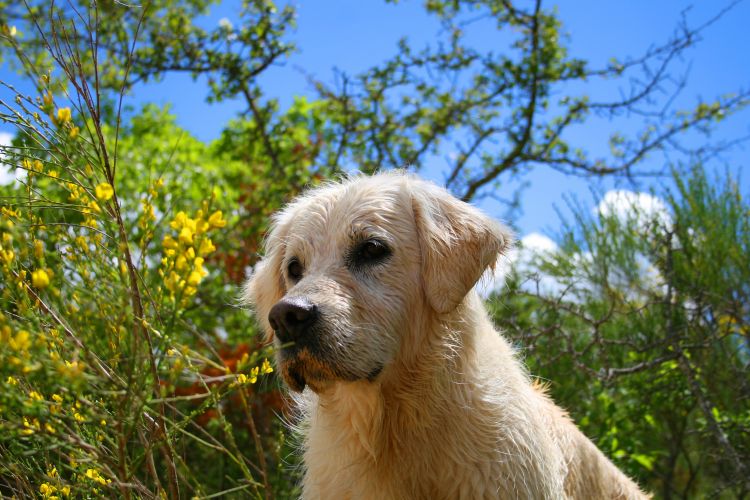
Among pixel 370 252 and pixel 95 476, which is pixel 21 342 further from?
pixel 370 252

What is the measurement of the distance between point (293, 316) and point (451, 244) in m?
0.79

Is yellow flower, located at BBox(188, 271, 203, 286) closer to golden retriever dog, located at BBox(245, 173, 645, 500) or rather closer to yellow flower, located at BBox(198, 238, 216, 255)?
yellow flower, located at BBox(198, 238, 216, 255)

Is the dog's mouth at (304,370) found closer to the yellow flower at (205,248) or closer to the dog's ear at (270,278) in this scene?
the dog's ear at (270,278)

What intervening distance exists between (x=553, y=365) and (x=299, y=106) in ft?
13.2

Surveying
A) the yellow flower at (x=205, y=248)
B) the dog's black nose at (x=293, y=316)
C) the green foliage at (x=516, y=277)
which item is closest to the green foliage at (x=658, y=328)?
the green foliage at (x=516, y=277)

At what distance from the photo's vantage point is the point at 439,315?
9.58 feet

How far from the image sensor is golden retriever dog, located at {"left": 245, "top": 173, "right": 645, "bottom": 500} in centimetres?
267

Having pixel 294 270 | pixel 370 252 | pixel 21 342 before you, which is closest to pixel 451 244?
pixel 370 252

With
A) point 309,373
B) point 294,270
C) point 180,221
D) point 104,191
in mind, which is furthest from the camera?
point 294,270

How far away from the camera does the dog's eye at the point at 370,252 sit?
9.58 feet

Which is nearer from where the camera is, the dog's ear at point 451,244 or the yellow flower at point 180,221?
the yellow flower at point 180,221

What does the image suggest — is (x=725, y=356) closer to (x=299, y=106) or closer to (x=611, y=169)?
(x=611, y=169)

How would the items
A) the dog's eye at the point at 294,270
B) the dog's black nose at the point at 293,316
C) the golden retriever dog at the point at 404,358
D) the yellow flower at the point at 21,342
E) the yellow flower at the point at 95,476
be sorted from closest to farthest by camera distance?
the yellow flower at the point at 21,342
the yellow flower at the point at 95,476
the dog's black nose at the point at 293,316
the golden retriever dog at the point at 404,358
the dog's eye at the point at 294,270

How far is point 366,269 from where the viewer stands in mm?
2875
